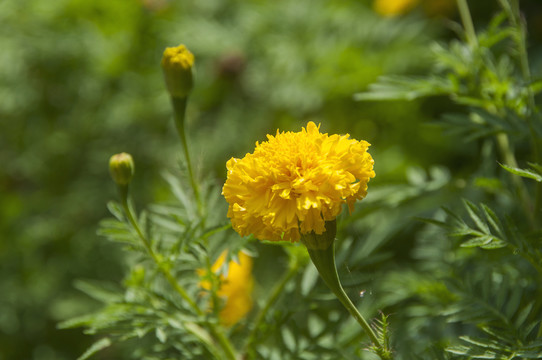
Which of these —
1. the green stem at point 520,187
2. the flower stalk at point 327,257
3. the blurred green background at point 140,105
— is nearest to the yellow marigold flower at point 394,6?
the blurred green background at point 140,105

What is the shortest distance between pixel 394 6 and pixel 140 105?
3.37 feet

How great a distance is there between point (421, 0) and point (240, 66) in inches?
31.1

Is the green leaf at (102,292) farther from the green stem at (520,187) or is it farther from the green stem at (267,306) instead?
the green stem at (520,187)

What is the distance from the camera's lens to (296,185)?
78 centimetres

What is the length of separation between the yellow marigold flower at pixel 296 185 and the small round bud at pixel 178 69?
1.03 feet

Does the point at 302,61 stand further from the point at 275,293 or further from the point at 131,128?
the point at 275,293

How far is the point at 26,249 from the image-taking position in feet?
7.03

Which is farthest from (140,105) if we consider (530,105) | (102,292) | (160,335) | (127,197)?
(530,105)

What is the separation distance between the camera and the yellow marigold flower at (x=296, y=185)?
765 mm

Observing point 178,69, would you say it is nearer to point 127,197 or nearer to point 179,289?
point 127,197

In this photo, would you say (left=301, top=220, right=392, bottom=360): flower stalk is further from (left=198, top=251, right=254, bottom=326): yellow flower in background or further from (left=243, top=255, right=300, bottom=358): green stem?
(left=198, top=251, right=254, bottom=326): yellow flower in background

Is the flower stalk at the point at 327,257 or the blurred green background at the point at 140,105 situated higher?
the flower stalk at the point at 327,257

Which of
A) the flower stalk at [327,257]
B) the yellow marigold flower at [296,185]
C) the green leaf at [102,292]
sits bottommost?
the green leaf at [102,292]

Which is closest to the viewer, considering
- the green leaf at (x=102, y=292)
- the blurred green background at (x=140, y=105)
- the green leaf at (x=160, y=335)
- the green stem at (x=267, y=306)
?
the green leaf at (x=160, y=335)
